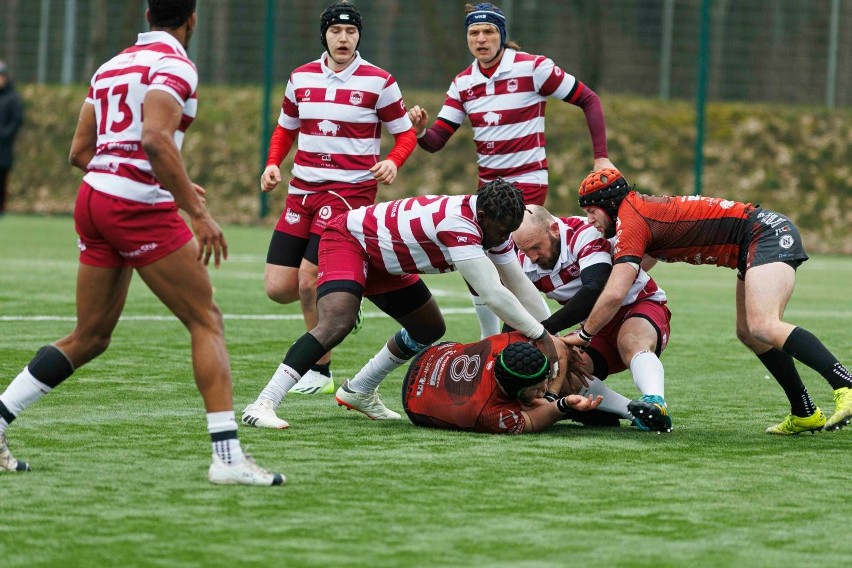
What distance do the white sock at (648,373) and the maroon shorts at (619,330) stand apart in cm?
23

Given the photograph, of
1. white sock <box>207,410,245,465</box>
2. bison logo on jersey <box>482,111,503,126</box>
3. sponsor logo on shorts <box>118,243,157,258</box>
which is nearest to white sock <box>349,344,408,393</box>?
white sock <box>207,410,245,465</box>

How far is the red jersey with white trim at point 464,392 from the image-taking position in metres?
6.76

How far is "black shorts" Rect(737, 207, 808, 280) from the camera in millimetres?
6945

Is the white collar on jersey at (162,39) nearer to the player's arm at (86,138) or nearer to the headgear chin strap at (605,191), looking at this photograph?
the player's arm at (86,138)

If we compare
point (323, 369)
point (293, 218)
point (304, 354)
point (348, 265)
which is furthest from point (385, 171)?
point (304, 354)

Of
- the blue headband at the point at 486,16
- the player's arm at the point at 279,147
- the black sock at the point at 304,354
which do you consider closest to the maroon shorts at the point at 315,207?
the player's arm at the point at 279,147

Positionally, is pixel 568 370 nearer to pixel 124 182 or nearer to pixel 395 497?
pixel 395 497

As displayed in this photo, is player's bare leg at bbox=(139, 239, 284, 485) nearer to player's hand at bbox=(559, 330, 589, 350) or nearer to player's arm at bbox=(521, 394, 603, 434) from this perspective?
player's arm at bbox=(521, 394, 603, 434)

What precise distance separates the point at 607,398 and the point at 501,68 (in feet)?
10.2

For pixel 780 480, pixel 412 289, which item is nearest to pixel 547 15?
pixel 412 289

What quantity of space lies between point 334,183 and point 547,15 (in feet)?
58.3

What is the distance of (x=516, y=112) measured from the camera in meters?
9.49

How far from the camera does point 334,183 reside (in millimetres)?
8594

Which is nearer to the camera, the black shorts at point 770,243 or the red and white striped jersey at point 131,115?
the red and white striped jersey at point 131,115
